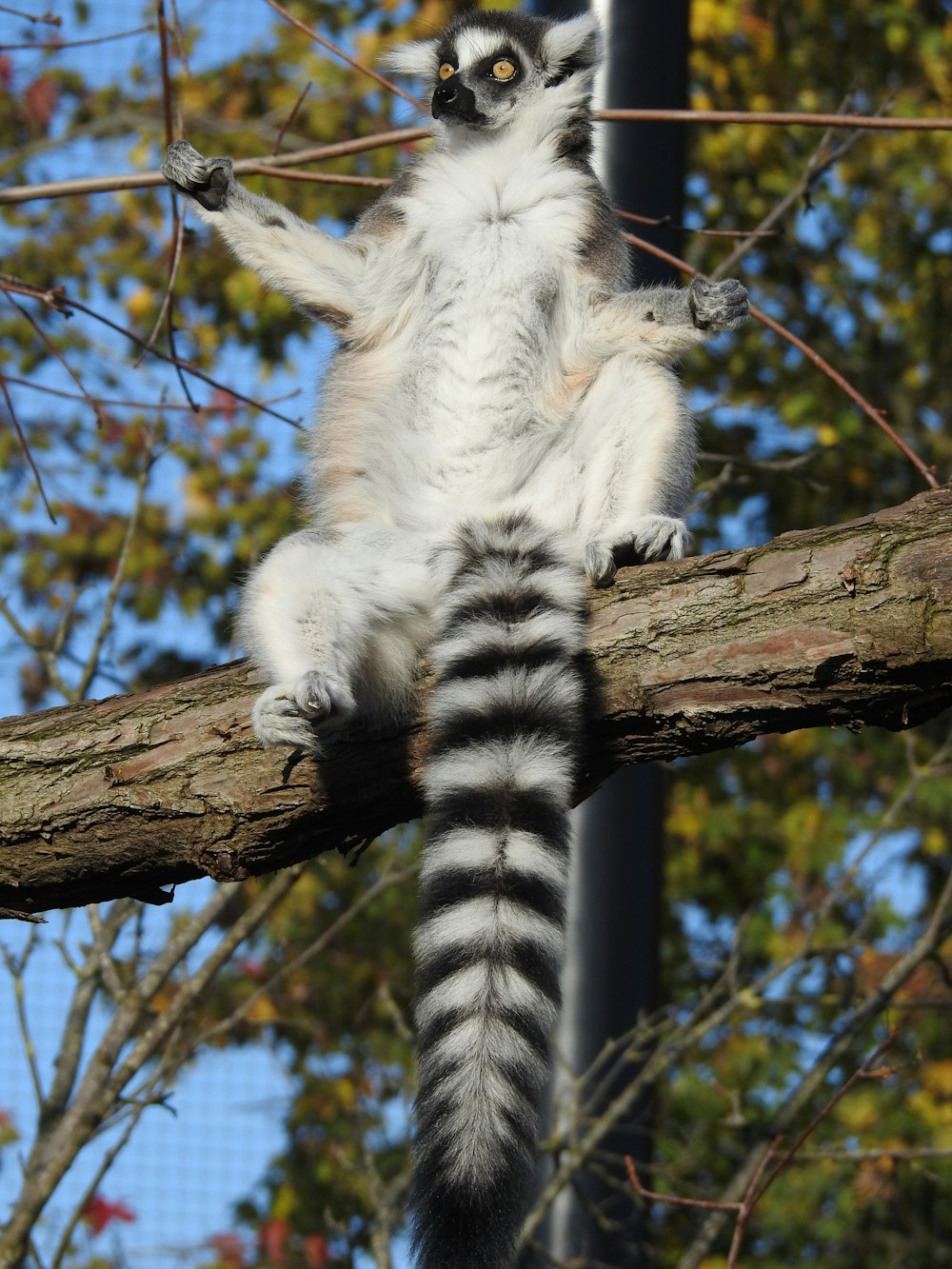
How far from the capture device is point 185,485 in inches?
340

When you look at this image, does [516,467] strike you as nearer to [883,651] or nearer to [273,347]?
[883,651]

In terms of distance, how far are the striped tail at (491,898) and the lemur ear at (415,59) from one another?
7.06 feet

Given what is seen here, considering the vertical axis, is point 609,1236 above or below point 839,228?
below

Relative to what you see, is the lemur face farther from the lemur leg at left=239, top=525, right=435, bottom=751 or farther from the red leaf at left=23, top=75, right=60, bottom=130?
the red leaf at left=23, top=75, right=60, bottom=130

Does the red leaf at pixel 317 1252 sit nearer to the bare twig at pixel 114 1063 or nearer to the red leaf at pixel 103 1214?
the red leaf at pixel 103 1214

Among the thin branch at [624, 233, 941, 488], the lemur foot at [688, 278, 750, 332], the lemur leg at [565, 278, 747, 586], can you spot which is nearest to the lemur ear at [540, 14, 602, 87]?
the thin branch at [624, 233, 941, 488]

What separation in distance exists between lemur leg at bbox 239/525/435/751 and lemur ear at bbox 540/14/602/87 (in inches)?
67.3

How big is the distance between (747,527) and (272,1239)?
16.7ft

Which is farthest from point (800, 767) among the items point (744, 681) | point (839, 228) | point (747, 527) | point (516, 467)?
point (744, 681)

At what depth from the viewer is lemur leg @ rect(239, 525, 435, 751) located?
2930mm

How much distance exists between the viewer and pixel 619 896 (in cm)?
448

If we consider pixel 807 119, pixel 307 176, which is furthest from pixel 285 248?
pixel 807 119

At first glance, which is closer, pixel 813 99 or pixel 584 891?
pixel 584 891

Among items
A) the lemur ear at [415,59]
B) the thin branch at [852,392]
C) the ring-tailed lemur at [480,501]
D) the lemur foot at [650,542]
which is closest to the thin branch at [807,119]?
the thin branch at [852,392]
